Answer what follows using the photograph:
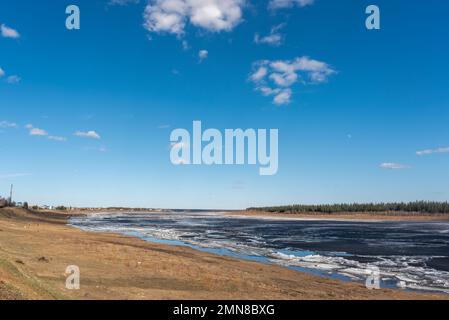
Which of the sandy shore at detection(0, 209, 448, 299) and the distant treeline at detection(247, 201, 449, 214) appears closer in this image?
the sandy shore at detection(0, 209, 448, 299)

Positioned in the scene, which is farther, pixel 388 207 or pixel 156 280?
pixel 388 207

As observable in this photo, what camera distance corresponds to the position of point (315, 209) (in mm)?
189250

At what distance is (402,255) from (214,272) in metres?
19.8

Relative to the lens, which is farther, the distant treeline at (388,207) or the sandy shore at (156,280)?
the distant treeline at (388,207)
